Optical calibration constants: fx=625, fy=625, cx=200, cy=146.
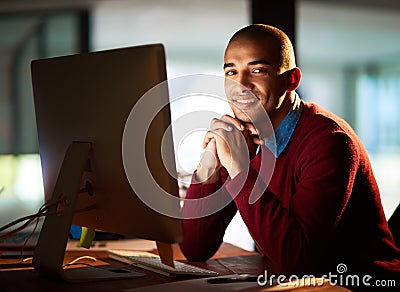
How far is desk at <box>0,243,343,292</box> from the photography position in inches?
53.9

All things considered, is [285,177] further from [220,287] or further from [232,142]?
[220,287]

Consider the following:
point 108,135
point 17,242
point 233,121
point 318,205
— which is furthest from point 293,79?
point 17,242

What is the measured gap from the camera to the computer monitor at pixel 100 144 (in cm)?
129

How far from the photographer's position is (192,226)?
1.88 m

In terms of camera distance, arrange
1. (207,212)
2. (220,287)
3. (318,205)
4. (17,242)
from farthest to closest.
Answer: (17,242), (207,212), (318,205), (220,287)

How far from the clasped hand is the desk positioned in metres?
0.27

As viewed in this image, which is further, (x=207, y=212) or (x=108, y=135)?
(x=207, y=212)

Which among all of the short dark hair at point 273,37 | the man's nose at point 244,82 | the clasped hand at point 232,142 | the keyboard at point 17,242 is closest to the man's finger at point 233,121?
the clasped hand at point 232,142

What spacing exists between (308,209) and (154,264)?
1.35ft

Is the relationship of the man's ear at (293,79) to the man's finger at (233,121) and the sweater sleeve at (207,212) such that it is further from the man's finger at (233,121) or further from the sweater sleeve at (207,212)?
the sweater sleeve at (207,212)

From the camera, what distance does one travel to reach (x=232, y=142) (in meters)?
1.63

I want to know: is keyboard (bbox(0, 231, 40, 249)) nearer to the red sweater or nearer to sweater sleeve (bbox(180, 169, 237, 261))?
sweater sleeve (bbox(180, 169, 237, 261))

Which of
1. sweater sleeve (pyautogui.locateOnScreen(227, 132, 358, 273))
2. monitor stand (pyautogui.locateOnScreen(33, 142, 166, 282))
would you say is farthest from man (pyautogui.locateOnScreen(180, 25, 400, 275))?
monitor stand (pyautogui.locateOnScreen(33, 142, 166, 282))

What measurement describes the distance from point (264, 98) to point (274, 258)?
44cm
